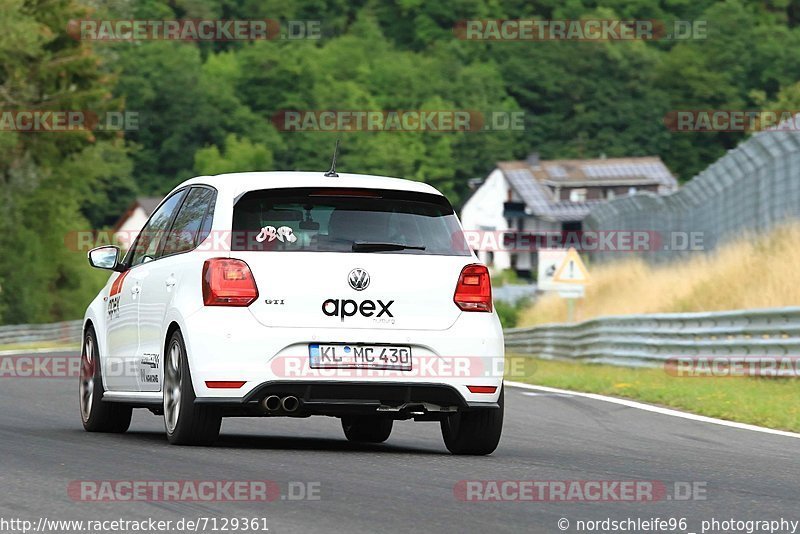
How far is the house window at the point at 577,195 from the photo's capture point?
487 feet

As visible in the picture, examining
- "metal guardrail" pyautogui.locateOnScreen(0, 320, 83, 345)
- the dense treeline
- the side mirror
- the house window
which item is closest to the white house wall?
the dense treeline

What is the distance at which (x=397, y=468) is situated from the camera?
956 cm

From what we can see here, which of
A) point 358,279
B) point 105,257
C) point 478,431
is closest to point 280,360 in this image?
point 358,279

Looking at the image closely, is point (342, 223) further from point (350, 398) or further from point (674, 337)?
point (674, 337)

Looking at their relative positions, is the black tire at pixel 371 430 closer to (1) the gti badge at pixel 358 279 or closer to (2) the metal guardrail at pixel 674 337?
(1) the gti badge at pixel 358 279

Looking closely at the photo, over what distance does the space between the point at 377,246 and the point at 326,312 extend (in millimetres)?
516

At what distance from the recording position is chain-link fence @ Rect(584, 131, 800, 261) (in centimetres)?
2536

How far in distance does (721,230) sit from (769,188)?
4.36 meters

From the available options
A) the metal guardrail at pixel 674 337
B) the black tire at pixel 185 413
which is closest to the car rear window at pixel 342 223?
the black tire at pixel 185 413

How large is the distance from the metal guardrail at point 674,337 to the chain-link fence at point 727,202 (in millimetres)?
2661

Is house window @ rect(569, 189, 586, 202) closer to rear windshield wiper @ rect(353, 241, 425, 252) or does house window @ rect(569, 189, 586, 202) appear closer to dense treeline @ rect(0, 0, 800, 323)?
dense treeline @ rect(0, 0, 800, 323)

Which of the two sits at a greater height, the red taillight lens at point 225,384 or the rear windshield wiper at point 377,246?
→ the rear windshield wiper at point 377,246

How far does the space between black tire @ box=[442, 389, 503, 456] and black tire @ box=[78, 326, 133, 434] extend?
247 cm

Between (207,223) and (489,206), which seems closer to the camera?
(207,223)
